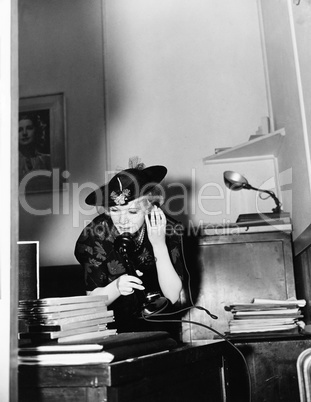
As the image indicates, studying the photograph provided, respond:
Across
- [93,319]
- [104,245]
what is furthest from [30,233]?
[93,319]

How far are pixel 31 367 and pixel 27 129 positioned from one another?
2.91 metres

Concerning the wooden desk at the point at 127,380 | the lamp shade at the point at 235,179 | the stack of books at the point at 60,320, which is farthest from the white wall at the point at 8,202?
the lamp shade at the point at 235,179

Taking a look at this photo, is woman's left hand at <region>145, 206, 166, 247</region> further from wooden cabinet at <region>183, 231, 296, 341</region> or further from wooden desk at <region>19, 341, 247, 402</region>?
wooden desk at <region>19, 341, 247, 402</region>

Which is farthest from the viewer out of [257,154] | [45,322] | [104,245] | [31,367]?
[257,154]

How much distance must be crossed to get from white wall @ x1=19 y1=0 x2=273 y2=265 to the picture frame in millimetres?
68

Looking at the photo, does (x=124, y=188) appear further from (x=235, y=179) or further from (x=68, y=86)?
(x=68, y=86)

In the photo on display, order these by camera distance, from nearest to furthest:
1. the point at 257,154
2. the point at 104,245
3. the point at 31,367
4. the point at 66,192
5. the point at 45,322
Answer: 1. the point at 31,367
2. the point at 45,322
3. the point at 104,245
4. the point at 257,154
5. the point at 66,192

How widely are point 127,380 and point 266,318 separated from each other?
1579 millimetres

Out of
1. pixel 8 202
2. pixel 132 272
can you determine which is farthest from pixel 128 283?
pixel 8 202

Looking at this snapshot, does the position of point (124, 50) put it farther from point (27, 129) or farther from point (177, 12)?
point (27, 129)

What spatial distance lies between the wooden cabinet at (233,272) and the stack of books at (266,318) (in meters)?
0.32

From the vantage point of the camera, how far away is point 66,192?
3529 millimetres

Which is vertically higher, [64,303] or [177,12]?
[177,12]

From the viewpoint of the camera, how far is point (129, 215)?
2344 mm
